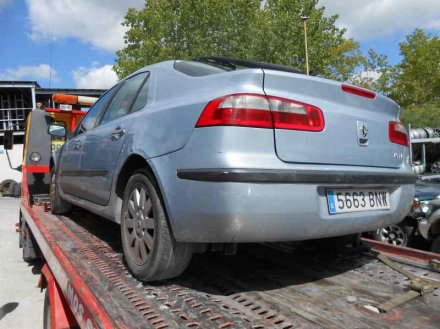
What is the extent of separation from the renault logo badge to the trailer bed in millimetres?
817

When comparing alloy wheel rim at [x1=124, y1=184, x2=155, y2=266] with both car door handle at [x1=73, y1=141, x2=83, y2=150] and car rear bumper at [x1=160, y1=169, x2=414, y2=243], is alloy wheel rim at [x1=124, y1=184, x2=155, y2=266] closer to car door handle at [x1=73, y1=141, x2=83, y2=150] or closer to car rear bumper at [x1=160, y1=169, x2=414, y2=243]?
car rear bumper at [x1=160, y1=169, x2=414, y2=243]

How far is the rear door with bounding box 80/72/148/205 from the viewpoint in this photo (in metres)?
3.02

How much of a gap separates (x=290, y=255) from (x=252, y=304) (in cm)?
105

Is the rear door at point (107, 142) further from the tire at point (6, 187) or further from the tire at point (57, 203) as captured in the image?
the tire at point (6, 187)

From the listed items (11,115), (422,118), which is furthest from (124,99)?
(11,115)

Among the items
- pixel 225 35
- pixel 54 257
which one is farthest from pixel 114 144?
pixel 225 35

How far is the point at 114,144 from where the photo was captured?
304cm

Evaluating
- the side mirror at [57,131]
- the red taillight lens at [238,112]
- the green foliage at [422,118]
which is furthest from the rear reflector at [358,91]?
the green foliage at [422,118]

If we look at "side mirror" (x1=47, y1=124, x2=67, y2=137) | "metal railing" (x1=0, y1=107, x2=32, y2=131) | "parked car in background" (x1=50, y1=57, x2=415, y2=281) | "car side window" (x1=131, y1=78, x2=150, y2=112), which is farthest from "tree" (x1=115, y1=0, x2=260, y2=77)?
"parked car in background" (x1=50, y1=57, x2=415, y2=281)

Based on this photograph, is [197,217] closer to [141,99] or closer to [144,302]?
[144,302]

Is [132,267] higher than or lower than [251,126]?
lower

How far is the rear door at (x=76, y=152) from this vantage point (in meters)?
3.88

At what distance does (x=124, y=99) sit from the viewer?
133 inches

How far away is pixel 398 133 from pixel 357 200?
0.68 metres
